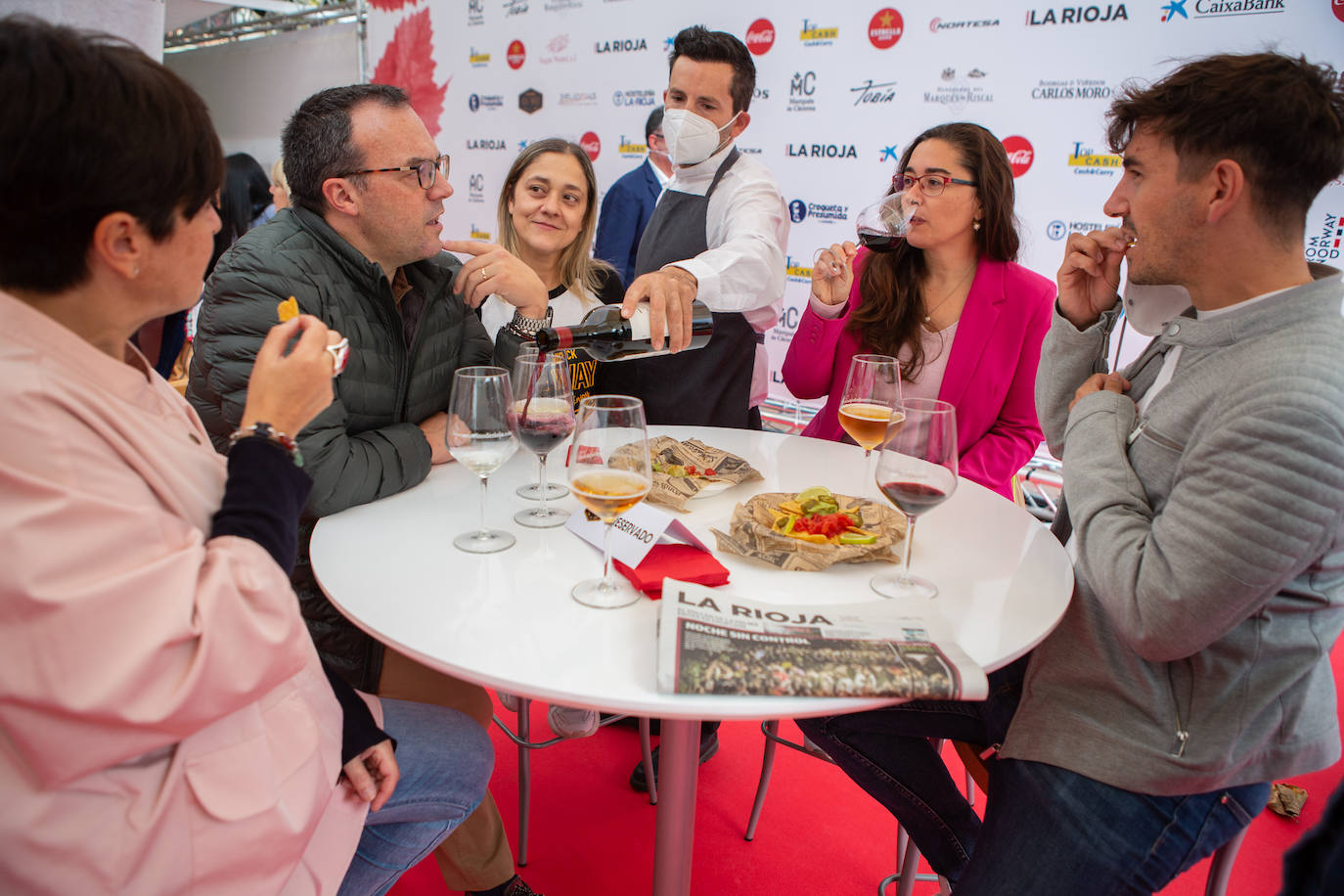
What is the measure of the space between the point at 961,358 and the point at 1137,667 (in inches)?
54.9

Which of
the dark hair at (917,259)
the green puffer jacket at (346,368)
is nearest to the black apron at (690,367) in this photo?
the dark hair at (917,259)

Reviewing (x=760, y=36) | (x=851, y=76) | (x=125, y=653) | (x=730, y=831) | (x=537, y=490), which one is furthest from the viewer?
(x=760, y=36)

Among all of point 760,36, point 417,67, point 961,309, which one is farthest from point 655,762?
point 417,67

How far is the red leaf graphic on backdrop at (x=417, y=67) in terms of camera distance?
6547mm

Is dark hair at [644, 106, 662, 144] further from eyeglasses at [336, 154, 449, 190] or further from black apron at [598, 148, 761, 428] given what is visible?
eyeglasses at [336, 154, 449, 190]

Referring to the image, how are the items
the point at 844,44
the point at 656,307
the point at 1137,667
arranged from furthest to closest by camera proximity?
the point at 844,44 < the point at 656,307 < the point at 1137,667

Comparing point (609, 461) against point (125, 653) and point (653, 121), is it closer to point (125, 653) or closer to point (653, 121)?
point (125, 653)

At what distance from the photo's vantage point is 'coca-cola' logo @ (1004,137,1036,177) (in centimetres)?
385

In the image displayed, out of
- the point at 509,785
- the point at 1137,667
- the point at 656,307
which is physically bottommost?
the point at 509,785

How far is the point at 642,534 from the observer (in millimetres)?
1385

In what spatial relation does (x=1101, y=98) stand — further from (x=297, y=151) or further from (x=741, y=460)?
(x=297, y=151)

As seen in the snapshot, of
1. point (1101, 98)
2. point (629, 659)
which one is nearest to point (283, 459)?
point (629, 659)

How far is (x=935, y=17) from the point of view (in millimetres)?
4004

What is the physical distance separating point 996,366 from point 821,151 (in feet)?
8.00
